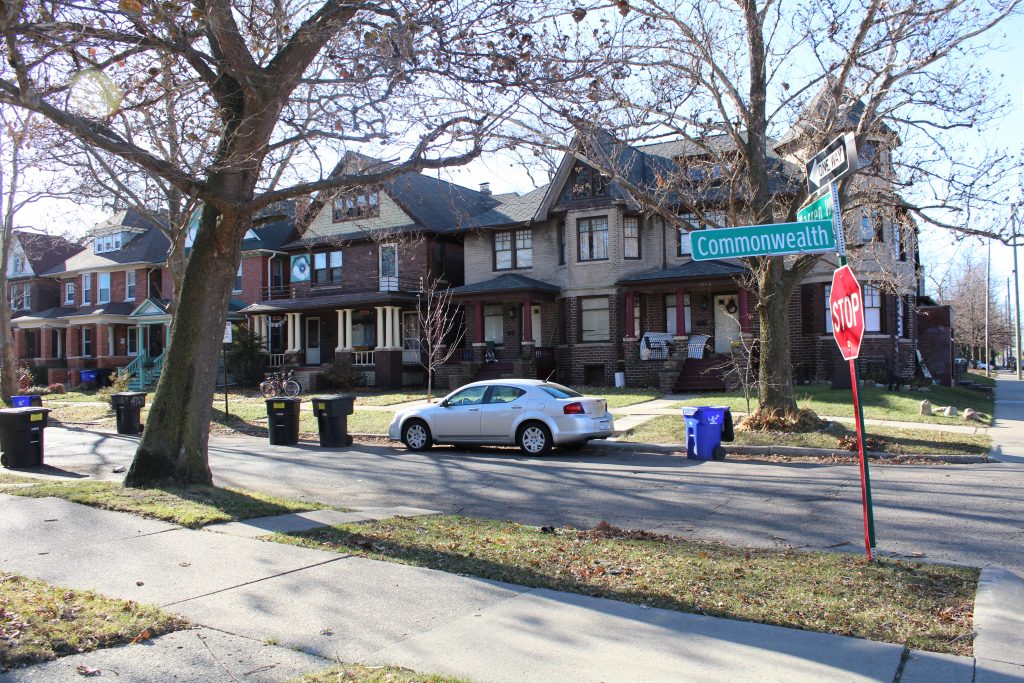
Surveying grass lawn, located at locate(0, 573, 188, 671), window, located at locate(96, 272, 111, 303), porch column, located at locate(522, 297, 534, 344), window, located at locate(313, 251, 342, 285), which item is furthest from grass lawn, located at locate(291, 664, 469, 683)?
window, located at locate(96, 272, 111, 303)

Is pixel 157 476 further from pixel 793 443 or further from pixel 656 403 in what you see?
pixel 656 403

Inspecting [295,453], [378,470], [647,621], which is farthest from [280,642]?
[295,453]

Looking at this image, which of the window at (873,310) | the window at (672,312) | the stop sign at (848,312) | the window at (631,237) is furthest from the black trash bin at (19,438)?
the window at (873,310)

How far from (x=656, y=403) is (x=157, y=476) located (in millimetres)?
15581

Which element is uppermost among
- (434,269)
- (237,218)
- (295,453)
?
(434,269)

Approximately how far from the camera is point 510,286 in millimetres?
29922

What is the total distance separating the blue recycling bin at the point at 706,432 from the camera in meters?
14.4

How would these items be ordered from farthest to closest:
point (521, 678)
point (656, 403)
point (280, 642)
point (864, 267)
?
point (864, 267) → point (656, 403) → point (280, 642) → point (521, 678)

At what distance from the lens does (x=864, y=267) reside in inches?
1001

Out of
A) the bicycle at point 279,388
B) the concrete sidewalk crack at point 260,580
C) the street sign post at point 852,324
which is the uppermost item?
the street sign post at point 852,324

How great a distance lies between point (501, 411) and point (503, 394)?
375mm

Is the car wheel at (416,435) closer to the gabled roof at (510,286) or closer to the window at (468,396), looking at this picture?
the window at (468,396)

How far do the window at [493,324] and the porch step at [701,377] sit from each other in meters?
8.84

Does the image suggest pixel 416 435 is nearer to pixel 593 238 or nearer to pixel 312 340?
pixel 593 238
